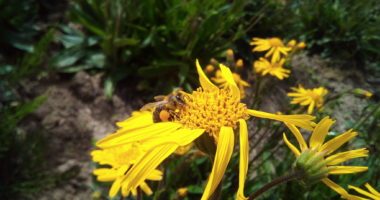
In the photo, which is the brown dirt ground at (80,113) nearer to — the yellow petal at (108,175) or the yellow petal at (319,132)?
the yellow petal at (108,175)

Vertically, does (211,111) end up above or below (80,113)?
above

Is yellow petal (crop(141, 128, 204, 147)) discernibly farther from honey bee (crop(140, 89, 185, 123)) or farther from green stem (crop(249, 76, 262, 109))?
green stem (crop(249, 76, 262, 109))

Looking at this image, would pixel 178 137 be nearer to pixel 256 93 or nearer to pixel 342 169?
pixel 342 169

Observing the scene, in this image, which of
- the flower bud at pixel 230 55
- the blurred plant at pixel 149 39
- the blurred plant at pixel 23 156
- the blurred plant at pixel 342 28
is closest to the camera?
the flower bud at pixel 230 55

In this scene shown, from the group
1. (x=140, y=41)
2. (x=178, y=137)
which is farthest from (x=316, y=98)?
(x=140, y=41)

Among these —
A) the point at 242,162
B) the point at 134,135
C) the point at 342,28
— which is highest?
the point at 134,135

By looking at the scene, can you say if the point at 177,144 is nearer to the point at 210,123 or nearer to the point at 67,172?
the point at 210,123

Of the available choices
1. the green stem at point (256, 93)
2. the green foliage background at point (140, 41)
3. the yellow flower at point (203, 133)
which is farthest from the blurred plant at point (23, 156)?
the yellow flower at point (203, 133)
